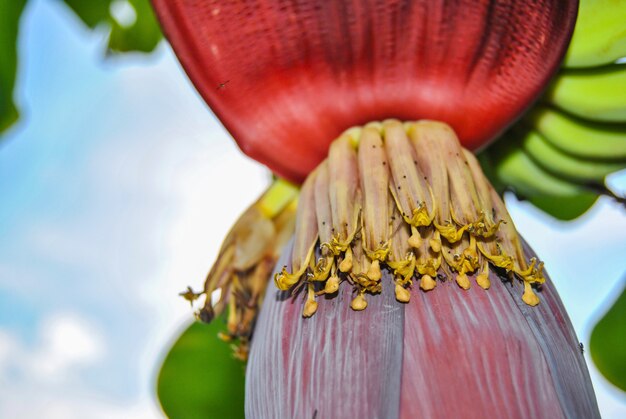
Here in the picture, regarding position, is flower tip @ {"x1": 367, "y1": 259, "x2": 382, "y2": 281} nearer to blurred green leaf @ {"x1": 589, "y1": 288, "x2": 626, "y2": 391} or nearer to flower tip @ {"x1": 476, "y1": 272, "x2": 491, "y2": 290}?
flower tip @ {"x1": 476, "y1": 272, "x2": 491, "y2": 290}

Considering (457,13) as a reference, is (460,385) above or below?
below

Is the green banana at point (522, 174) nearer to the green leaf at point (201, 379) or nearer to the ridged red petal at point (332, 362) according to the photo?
the ridged red petal at point (332, 362)

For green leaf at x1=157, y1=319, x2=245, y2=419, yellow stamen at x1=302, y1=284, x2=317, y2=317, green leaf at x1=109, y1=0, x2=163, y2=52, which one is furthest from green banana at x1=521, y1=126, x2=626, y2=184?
green leaf at x1=109, y1=0, x2=163, y2=52

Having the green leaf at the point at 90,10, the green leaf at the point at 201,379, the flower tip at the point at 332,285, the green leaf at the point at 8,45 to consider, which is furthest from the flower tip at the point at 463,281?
the green leaf at the point at 90,10

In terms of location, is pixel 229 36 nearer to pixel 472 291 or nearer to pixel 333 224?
pixel 333 224

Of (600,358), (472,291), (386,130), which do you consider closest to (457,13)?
(386,130)

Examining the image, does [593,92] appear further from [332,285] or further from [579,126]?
[332,285]
